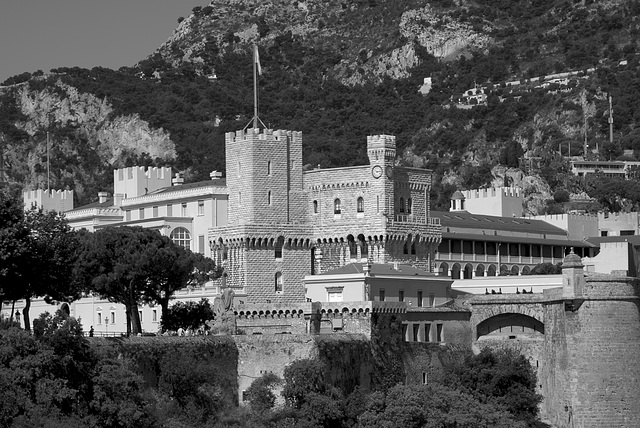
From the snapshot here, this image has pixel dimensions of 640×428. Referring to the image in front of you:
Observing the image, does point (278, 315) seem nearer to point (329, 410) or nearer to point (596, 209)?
point (329, 410)

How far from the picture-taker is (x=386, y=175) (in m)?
100

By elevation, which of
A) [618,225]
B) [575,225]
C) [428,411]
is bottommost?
[428,411]

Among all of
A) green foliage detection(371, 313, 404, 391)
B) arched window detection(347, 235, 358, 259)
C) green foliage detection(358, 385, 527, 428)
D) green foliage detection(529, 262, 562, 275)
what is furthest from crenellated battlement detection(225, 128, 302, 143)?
green foliage detection(358, 385, 527, 428)

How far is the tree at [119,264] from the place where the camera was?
293 ft

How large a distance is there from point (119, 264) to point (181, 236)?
18.0 metres

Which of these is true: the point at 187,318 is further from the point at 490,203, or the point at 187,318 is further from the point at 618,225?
the point at 618,225

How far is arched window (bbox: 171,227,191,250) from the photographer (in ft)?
351

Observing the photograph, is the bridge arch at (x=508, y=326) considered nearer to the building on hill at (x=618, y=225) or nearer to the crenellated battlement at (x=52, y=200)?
the crenellated battlement at (x=52, y=200)

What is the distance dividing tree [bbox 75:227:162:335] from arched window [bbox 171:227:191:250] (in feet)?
47.6

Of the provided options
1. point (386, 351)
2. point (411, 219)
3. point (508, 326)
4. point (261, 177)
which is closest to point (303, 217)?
point (261, 177)

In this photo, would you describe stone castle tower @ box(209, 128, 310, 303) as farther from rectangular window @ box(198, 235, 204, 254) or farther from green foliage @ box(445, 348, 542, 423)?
green foliage @ box(445, 348, 542, 423)

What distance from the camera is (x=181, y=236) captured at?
107250 mm

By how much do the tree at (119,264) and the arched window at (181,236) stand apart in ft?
47.6

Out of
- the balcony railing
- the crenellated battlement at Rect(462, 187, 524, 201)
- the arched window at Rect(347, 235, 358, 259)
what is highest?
the crenellated battlement at Rect(462, 187, 524, 201)
